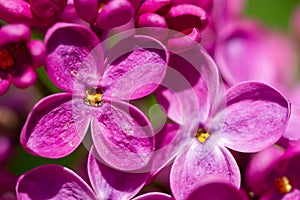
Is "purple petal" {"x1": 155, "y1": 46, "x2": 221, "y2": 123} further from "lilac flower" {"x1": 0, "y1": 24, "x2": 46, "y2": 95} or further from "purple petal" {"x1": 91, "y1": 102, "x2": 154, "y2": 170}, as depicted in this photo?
"lilac flower" {"x1": 0, "y1": 24, "x2": 46, "y2": 95}

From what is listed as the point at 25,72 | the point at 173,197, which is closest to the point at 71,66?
the point at 25,72

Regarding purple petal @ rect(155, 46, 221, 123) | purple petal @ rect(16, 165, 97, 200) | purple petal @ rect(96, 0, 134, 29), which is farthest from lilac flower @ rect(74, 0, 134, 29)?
purple petal @ rect(16, 165, 97, 200)

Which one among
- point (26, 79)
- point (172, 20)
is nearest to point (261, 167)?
point (172, 20)

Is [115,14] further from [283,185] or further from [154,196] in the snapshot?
[283,185]

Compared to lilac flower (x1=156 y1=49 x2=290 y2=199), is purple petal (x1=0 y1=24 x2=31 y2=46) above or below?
above

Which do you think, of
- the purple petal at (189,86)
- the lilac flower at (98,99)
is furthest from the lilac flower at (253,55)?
the lilac flower at (98,99)

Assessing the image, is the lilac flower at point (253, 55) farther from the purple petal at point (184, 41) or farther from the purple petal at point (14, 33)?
the purple petal at point (14, 33)
